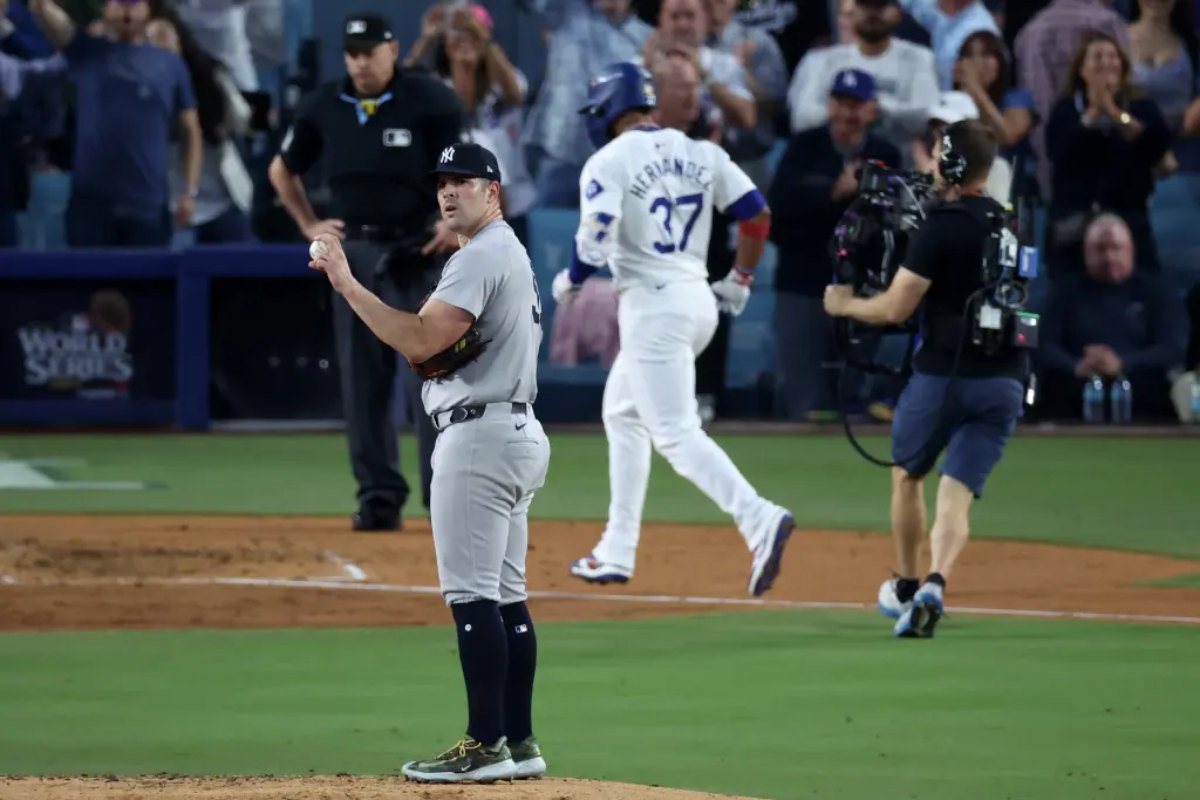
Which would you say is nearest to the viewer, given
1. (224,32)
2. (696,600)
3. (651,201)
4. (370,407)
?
(696,600)

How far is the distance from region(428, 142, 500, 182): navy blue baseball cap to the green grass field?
5.44 ft

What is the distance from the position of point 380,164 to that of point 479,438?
246 inches

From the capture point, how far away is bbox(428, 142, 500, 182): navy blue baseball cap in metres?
6.00

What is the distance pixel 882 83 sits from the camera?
18719 millimetres

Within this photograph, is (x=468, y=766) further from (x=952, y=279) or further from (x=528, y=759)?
(x=952, y=279)

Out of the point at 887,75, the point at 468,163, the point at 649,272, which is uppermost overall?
the point at 887,75

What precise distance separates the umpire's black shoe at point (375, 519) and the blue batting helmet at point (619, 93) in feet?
9.90

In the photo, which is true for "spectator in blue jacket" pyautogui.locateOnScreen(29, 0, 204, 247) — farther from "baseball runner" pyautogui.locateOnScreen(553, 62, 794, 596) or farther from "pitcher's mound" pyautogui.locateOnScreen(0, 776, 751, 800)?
"pitcher's mound" pyautogui.locateOnScreen(0, 776, 751, 800)

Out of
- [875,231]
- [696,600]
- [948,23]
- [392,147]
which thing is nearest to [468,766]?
[875,231]

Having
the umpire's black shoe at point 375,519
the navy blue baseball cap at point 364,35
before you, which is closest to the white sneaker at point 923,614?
the umpire's black shoe at point 375,519

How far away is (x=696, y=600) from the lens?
10305mm

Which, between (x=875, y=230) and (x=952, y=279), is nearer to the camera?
(x=952, y=279)

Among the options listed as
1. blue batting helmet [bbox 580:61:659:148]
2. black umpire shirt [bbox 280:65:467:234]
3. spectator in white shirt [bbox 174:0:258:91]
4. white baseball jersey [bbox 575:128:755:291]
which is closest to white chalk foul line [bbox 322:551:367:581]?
black umpire shirt [bbox 280:65:467:234]

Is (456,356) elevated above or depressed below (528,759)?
above
